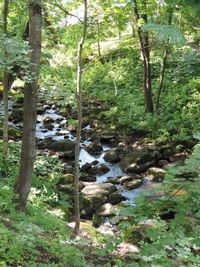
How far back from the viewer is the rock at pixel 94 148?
14828 mm

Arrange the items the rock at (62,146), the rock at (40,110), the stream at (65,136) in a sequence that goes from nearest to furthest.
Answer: the stream at (65,136)
the rock at (62,146)
the rock at (40,110)

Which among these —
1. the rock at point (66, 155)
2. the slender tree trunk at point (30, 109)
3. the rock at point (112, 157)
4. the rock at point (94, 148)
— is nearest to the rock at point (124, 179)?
the rock at point (112, 157)

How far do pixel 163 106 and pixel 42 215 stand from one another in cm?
1053

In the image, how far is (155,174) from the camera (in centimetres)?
1209

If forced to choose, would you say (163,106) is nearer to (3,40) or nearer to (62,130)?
(62,130)

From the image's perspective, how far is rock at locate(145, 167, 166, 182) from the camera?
39.1ft

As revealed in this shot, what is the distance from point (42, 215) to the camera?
7734 mm

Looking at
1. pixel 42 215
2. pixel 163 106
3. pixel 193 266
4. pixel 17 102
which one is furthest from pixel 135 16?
pixel 193 266

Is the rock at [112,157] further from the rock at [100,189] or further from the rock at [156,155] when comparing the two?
the rock at [100,189]

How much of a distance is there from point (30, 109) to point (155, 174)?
6.56m

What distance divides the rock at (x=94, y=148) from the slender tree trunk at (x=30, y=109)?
7441 mm

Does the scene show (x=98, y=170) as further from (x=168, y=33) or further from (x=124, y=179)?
(x=168, y=33)

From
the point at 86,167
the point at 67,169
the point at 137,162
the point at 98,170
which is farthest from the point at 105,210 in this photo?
the point at 137,162

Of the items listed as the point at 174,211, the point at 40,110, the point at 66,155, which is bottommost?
the point at 66,155
